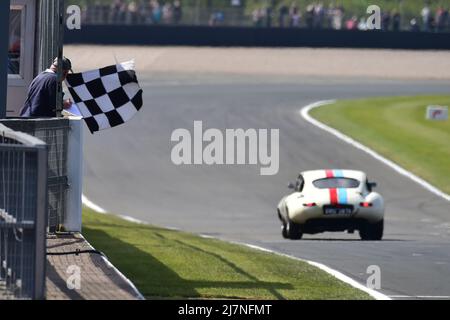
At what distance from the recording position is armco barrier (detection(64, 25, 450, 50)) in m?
56.9

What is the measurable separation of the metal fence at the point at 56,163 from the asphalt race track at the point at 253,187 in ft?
10.7

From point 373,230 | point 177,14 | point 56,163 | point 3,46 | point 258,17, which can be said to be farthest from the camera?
point 258,17

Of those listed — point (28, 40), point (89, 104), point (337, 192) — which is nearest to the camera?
point (89, 104)

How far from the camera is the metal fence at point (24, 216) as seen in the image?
26.1 ft

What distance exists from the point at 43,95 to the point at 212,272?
94.5 inches

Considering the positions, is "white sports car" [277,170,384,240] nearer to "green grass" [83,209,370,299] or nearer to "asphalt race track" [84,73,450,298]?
"asphalt race track" [84,73,450,298]

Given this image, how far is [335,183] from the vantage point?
21094 millimetres

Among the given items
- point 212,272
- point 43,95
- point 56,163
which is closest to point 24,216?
point 56,163

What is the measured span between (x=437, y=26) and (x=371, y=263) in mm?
46119

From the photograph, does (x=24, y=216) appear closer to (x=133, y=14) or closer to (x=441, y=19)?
(x=133, y=14)

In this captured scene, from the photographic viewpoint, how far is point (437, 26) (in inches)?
2333
